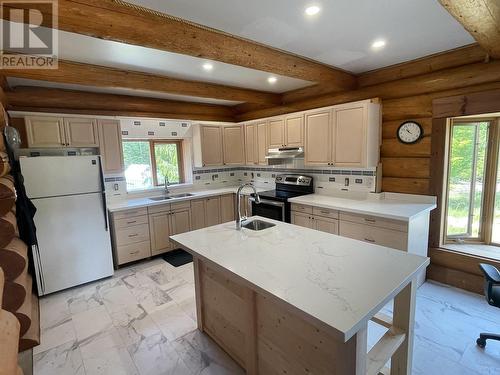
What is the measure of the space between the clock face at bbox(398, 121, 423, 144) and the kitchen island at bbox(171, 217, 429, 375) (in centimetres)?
182

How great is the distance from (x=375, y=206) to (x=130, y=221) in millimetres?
3258

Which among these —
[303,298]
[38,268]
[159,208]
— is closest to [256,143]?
[159,208]

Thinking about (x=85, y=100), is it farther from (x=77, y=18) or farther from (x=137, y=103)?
(x=77, y=18)

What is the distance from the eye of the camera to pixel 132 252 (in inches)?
149

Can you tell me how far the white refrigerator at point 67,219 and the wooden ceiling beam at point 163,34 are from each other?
5.89 ft

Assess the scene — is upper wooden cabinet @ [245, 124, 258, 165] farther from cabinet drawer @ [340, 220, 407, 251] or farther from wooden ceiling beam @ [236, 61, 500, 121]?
cabinet drawer @ [340, 220, 407, 251]

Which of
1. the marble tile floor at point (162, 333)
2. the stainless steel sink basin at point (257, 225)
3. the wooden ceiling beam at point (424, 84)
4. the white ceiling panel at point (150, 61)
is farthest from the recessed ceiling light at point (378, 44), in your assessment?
the marble tile floor at point (162, 333)

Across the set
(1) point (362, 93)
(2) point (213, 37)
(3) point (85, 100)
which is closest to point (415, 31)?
(1) point (362, 93)

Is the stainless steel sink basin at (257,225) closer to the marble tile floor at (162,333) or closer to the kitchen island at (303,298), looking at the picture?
the kitchen island at (303,298)

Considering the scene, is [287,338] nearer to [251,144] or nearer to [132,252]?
[132,252]

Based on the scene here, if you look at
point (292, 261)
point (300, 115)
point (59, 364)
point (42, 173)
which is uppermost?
point (300, 115)

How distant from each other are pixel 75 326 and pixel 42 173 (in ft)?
5.43

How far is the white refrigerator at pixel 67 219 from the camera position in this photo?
2.90 meters

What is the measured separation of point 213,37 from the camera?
209cm
